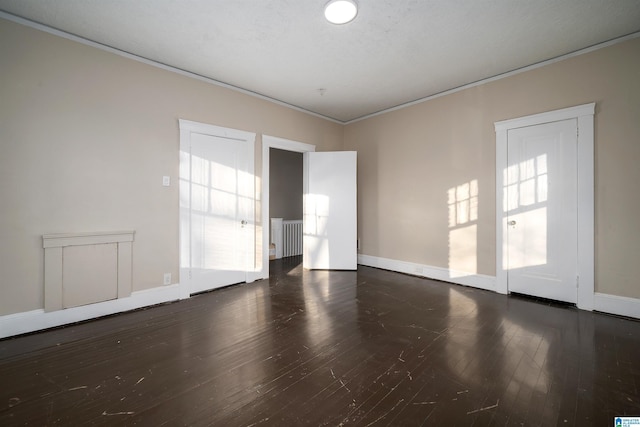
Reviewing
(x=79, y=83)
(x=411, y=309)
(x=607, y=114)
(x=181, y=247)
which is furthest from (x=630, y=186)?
(x=79, y=83)

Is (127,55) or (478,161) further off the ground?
(127,55)

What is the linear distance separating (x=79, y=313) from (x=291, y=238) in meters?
4.10

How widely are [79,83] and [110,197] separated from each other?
1.16m

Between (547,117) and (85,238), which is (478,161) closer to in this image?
(547,117)

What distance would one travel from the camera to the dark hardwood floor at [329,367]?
1.58 meters

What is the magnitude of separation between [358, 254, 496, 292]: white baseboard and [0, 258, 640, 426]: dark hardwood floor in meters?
0.58

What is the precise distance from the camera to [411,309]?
3.15 metres

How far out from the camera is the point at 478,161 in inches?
154

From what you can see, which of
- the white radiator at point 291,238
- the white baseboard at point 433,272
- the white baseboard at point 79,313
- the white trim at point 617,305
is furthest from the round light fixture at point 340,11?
the white radiator at point 291,238

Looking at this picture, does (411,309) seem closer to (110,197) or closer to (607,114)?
(607,114)

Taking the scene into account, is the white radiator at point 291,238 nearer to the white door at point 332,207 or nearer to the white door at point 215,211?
the white door at point 332,207

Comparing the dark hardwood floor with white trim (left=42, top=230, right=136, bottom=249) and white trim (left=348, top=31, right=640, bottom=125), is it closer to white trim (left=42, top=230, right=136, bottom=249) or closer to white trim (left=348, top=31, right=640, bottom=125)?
white trim (left=42, top=230, right=136, bottom=249)

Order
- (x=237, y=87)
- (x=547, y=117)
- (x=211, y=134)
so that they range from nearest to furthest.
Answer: (x=547, y=117), (x=211, y=134), (x=237, y=87)

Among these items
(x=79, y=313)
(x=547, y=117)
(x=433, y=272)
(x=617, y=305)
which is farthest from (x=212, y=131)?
(x=617, y=305)
